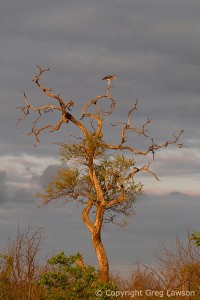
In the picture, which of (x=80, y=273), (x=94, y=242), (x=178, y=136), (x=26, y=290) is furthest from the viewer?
(x=178, y=136)

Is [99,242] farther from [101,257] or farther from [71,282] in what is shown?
[71,282]

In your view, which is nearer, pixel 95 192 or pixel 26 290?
pixel 26 290

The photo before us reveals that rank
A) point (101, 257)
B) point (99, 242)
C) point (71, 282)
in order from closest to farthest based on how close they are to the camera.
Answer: point (71, 282) → point (101, 257) → point (99, 242)

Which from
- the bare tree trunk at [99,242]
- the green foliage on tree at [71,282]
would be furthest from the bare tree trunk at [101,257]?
the green foliage on tree at [71,282]

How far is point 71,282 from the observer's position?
23.4m

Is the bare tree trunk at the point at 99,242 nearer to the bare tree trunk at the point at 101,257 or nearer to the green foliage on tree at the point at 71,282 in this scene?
the bare tree trunk at the point at 101,257

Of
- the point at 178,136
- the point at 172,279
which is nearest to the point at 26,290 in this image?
the point at 172,279

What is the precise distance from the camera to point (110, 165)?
31.0m

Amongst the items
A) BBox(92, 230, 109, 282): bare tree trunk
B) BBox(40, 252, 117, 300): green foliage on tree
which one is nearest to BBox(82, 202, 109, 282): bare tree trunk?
BBox(92, 230, 109, 282): bare tree trunk

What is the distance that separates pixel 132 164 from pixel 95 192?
8.49 feet

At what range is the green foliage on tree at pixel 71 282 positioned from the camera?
22.7m

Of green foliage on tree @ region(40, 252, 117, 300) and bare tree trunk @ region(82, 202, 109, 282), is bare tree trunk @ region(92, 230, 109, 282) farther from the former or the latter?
green foliage on tree @ region(40, 252, 117, 300)

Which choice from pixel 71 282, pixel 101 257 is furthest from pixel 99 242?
pixel 71 282

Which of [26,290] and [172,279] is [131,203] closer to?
[172,279]
